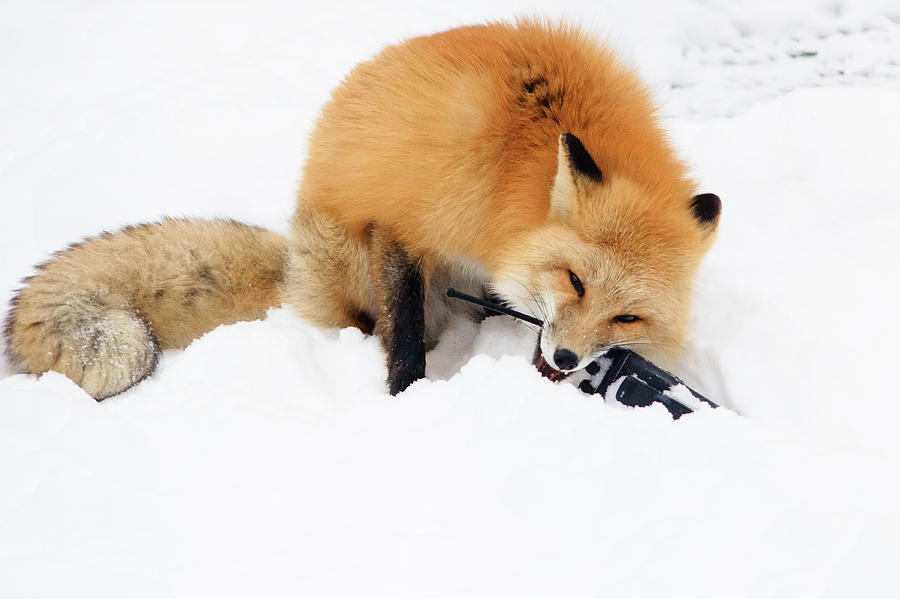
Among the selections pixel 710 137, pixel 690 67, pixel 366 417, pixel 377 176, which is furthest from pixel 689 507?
pixel 690 67

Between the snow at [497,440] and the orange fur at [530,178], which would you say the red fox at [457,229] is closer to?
the orange fur at [530,178]

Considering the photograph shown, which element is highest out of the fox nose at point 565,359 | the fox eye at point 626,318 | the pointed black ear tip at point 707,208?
the pointed black ear tip at point 707,208

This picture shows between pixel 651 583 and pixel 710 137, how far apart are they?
2629mm

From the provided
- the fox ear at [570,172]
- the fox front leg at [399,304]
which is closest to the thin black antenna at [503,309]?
the fox front leg at [399,304]

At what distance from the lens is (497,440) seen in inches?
55.5

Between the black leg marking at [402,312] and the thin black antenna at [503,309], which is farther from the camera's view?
the black leg marking at [402,312]

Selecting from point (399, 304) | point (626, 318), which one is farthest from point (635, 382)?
point (399, 304)

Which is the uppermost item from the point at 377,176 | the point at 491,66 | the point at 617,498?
the point at 491,66

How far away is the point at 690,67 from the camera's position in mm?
4398

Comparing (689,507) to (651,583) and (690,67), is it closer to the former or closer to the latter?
(651,583)

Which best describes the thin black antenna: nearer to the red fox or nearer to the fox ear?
the red fox

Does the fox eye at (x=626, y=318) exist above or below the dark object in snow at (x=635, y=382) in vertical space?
above

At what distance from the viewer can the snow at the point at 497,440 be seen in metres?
1.14

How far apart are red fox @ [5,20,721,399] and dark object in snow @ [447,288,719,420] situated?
2.6 inches
